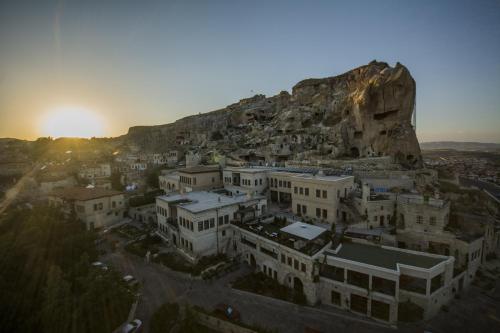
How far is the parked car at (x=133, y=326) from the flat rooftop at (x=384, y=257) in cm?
1619

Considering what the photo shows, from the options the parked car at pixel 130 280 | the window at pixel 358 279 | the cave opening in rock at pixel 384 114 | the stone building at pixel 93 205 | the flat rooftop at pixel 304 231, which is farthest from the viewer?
the cave opening in rock at pixel 384 114

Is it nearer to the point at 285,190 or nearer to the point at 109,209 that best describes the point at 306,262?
the point at 285,190

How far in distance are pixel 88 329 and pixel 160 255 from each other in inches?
427

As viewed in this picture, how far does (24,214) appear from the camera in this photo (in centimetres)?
3438

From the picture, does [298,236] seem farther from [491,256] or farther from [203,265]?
[491,256]

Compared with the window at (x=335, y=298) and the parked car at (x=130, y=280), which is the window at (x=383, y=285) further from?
the parked car at (x=130, y=280)

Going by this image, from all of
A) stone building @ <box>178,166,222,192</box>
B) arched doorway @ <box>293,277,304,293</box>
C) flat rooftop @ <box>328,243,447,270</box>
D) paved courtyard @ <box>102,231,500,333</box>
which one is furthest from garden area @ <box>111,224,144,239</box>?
flat rooftop @ <box>328,243,447,270</box>

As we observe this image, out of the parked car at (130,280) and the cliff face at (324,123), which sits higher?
the cliff face at (324,123)

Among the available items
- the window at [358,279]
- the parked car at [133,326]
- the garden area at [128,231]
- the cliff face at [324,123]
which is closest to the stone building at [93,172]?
the garden area at [128,231]

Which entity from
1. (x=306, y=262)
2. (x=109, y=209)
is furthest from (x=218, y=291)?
(x=109, y=209)

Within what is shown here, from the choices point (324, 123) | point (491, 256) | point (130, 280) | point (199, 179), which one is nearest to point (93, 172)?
point (199, 179)

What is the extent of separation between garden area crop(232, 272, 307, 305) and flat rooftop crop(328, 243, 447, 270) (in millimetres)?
4684

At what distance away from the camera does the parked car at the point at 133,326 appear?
17.3 metres

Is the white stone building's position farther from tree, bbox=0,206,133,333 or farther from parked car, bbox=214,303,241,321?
tree, bbox=0,206,133,333
